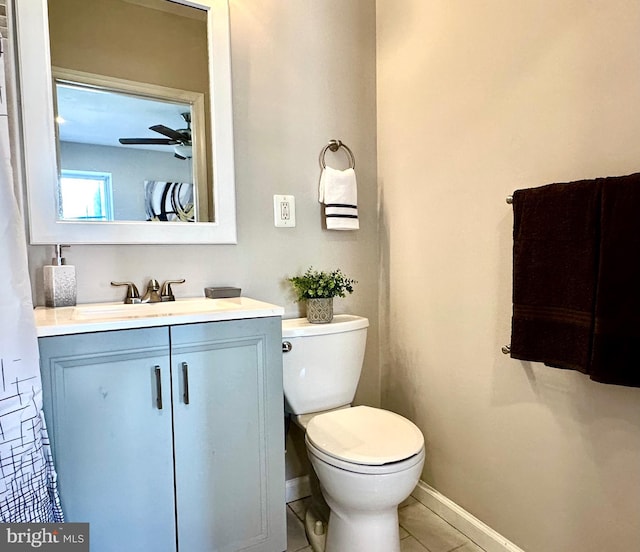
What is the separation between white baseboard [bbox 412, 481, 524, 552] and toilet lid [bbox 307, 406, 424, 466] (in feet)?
1.56

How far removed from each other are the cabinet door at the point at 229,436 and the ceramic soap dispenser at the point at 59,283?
454 millimetres

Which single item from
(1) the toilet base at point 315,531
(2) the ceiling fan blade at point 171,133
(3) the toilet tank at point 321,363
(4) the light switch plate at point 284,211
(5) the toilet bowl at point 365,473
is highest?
(2) the ceiling fan blade at point 171,133

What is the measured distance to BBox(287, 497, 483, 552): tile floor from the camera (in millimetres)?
1575

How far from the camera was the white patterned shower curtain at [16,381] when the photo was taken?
94cm

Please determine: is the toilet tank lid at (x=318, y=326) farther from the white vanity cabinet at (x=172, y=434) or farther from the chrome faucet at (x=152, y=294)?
the chrome faucet at (x=152, y=294)

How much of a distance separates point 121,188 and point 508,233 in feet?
4.43

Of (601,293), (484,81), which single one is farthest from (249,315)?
(484,81)

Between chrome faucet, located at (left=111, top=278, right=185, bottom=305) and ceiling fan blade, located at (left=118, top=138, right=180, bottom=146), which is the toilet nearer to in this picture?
chrome faucet, located at (left=111, top=278, right=185, bottom=305)

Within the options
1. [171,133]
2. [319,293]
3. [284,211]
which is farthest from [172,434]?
[171,133]

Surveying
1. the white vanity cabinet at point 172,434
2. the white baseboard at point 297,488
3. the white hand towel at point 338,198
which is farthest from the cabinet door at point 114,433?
the white hand towel at point 338,198

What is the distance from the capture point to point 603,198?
110 cm

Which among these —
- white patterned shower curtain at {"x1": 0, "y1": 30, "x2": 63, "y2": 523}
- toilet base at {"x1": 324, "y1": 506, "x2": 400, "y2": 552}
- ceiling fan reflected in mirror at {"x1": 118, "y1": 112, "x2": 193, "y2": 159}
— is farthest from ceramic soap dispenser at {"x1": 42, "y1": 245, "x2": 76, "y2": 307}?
toilet base at {"x1": 324, "y1": 506, "x2": 400, "y2": 552}

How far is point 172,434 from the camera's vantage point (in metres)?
1.22

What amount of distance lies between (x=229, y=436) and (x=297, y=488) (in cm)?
73
